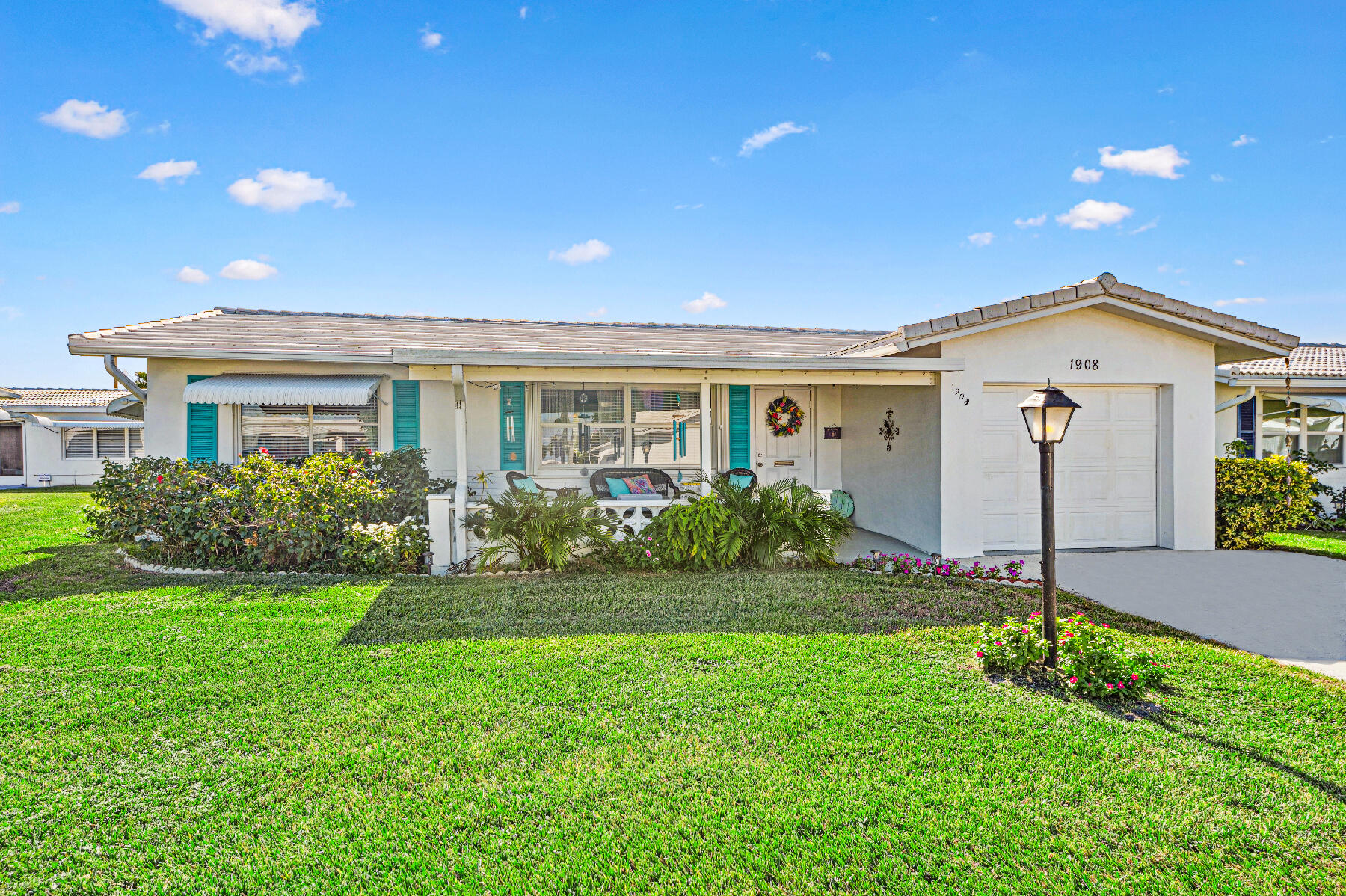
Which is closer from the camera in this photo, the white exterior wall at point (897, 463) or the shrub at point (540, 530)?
the shrub at point (540, 530)

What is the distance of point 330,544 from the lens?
7.38 m

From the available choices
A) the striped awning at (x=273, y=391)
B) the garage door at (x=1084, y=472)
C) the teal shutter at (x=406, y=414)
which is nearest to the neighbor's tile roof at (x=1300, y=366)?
the garage door at (x=1084, y=472)

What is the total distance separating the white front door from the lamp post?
669cm

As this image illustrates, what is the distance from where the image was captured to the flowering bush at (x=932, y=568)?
22.5 feet

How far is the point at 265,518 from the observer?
24.0 feet

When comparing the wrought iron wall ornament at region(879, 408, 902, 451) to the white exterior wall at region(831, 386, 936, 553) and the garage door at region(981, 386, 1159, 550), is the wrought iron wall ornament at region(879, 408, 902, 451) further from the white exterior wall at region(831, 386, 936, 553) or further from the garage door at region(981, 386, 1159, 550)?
the garage door at region(981, 386, 1159, 550)

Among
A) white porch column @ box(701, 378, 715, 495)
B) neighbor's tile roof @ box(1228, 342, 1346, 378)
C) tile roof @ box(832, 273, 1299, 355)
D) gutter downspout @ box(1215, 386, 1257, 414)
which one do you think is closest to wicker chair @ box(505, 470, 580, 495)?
white porch column @ box(701, 378, 715, 495)

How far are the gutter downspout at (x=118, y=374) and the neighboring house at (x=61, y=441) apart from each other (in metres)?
15.4

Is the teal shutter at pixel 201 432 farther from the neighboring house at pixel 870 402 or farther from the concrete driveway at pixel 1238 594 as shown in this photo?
the concrete driveway at pixel 1238 594

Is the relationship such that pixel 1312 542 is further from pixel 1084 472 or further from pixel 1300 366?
pixel 1300 366

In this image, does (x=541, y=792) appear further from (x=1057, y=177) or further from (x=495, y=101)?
(x=1057, y=177)

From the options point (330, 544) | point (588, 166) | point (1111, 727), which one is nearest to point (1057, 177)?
point (588, 166)

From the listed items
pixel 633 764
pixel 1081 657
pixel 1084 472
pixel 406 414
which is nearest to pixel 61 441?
pixel 406 414

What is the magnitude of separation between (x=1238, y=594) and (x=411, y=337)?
10892mm
